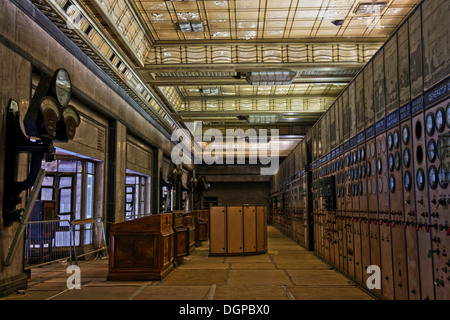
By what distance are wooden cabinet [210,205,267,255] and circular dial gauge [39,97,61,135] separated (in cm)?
552

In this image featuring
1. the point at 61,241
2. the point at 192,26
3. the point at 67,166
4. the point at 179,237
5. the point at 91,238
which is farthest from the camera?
the point at 91,238

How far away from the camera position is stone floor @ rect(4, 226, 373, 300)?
5328 millimetres

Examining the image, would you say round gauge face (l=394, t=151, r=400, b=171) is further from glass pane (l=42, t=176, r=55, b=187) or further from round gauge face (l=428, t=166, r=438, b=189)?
glass pane (l=42, t=176, r=55, b=187)

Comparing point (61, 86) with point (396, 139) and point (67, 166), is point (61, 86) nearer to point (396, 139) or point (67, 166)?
point (67, 166)

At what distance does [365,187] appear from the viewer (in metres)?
5.95

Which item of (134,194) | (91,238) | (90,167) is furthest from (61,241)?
(134,194)

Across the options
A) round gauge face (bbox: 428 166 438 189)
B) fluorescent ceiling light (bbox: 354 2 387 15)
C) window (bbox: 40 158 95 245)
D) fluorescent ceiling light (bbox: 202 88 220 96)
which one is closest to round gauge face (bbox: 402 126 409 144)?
round gauge face (bbox: 428 166 438 189)

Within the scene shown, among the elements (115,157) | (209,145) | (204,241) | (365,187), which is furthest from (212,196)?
(365,187)

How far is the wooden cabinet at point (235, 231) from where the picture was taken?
32.9ft

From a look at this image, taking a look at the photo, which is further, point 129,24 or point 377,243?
point 129,24

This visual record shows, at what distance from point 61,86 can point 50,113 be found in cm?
53

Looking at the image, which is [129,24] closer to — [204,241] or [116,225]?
[116,225]

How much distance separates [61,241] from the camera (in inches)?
334

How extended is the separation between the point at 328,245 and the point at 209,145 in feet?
52.7
